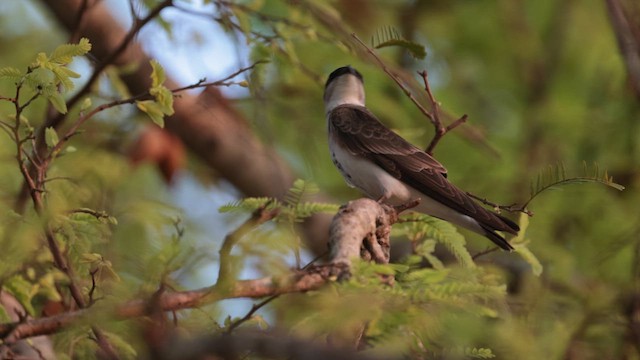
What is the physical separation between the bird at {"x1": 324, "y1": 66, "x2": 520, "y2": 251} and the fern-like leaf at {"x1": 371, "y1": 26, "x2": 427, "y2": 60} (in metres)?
0.97

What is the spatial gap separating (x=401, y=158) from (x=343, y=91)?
49.8 inches

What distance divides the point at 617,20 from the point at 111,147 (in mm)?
6573

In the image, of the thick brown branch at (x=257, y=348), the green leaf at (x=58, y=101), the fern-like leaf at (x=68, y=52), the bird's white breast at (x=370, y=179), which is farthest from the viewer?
the bird's white breast at (x=370, y=179)

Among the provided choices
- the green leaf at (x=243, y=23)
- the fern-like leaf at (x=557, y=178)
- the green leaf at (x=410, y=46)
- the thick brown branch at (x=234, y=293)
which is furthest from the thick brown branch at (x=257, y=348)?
the green leaf at (x=243, y=23)

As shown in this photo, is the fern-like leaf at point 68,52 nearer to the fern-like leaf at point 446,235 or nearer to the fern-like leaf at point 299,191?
the fern-like leaf at point 299,191

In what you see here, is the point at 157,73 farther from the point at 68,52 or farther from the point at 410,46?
the point at 410,46

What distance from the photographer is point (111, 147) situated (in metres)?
9.34

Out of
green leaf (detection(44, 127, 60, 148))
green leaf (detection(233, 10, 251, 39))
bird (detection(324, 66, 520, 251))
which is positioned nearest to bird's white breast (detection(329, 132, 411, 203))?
bird (detection(324, 66, 520, 251))

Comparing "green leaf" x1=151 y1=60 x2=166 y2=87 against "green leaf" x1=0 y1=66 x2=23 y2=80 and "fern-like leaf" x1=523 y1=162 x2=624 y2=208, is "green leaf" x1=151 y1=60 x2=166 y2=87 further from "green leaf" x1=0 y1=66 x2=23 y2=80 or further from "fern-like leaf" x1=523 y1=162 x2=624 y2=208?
"fern-like leaf" x1=523 y1=162 x2=624 y2=208

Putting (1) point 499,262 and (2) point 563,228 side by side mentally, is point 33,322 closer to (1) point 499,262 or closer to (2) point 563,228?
(1) point 499,262

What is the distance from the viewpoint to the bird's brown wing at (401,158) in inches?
223

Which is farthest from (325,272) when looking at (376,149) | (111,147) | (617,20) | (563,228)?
(111,147)

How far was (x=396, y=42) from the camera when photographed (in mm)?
4516

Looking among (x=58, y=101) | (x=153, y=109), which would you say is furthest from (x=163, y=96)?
(x=58, y=101)
